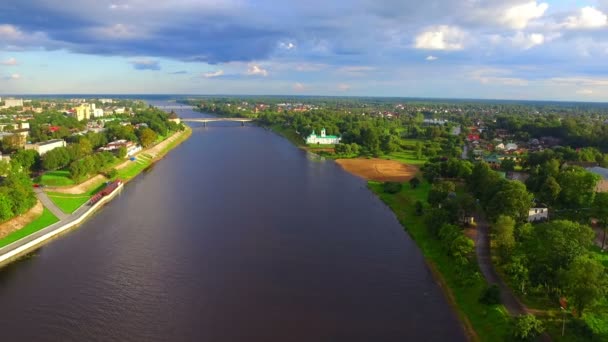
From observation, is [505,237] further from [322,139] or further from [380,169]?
[322,139]

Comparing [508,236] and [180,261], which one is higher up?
[508,236]

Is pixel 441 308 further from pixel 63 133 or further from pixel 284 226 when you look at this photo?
pixel 63 133

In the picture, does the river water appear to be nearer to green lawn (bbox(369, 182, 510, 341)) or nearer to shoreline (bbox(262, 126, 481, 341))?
shoreline (bbox(262, 126, 481, 341))

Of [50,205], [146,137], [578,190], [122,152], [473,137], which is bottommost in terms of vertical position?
[50,205]

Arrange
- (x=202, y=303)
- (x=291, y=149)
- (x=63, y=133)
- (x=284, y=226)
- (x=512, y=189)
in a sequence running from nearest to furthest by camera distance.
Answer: (x=202, y=303)
(x=512, y=189)
(x=284, y=226)
(x=63, y=133)
(x=291, y=149)

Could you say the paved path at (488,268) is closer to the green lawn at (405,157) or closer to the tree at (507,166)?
the tree at (507,166)

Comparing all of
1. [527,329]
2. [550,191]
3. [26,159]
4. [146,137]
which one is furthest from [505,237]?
[146,137]

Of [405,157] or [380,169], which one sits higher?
[405,157]

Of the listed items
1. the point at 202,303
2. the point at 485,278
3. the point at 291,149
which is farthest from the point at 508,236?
the point at 291,149
